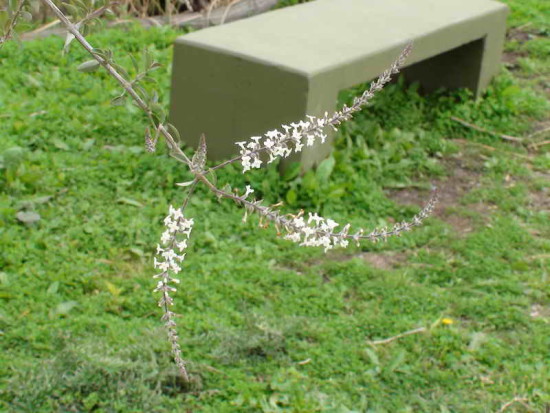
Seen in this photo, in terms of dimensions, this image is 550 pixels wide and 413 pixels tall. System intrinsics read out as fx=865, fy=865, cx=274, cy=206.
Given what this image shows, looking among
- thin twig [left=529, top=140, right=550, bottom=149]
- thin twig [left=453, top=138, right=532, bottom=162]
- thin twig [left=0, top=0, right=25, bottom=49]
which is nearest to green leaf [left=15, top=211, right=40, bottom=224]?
thin twig [left=0, top=0, right=25, bottom=49]

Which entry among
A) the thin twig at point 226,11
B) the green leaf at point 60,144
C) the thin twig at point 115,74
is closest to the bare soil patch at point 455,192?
the green leaf at point 60,144

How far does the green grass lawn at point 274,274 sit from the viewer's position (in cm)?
322

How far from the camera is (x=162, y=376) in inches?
124

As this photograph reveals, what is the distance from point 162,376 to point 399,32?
285cm

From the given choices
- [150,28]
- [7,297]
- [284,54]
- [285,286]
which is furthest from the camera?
[150,28]

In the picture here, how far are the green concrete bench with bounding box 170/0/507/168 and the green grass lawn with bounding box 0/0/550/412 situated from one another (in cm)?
28

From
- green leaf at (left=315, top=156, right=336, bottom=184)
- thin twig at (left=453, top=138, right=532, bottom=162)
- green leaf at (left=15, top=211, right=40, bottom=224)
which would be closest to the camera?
green leaf at (left=15, top=211, right=40, bottom=224)

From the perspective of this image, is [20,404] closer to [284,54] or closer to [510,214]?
[284,54]

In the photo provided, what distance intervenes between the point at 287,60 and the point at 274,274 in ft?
4.03

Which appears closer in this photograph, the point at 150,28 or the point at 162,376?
the point at 162,376

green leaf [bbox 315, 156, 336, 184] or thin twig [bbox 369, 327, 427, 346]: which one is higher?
Result: green leaf [bbox 315, 156, 336, 184]

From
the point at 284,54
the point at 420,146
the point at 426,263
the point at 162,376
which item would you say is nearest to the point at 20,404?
the point at 162,376

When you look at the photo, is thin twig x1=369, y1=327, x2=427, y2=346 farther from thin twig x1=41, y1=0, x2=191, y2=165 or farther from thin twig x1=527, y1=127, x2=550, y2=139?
thin twig x1=527, y1=127, x2=550, y2=139

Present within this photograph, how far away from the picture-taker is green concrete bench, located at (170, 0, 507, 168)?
4512 millimetres
